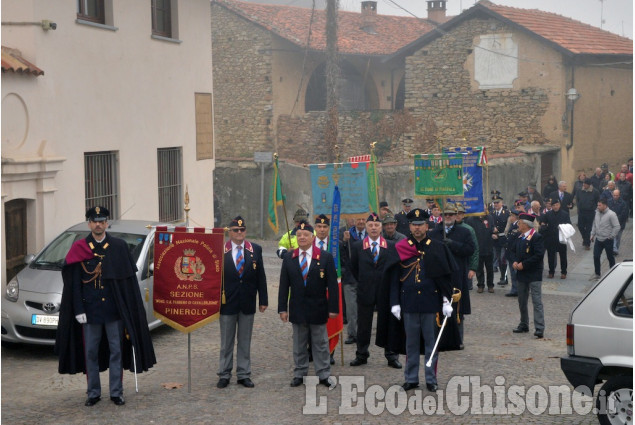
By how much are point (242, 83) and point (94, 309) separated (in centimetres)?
2769

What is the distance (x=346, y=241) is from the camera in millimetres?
12008

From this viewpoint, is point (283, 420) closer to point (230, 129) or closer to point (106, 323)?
point (106, 323)

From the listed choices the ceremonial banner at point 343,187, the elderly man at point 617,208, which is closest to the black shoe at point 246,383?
the ceremonial banner at point 343,187

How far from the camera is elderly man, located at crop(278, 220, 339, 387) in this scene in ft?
32.7

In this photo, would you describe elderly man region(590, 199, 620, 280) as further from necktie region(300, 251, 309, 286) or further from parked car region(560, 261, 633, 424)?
parked car region(560, 261, 633, 424)

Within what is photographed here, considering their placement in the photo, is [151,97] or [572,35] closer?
[151,97]

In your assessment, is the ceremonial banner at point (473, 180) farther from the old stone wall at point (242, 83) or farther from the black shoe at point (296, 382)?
the old stone wall at point (242, 83)

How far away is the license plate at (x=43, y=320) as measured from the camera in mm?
11437

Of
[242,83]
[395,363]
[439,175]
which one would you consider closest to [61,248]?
[395,363]

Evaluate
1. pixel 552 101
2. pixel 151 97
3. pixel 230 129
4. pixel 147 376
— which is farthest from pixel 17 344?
pixel 230 129

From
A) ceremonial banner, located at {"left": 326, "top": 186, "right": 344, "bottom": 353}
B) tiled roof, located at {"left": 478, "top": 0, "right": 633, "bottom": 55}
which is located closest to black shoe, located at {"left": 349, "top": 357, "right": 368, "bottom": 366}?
ceremonial banner, located at {"left": 326, "top": 186, "right": 344, "bottom": 353}

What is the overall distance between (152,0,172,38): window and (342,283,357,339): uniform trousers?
8620 millimetres

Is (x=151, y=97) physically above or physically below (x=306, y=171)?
above

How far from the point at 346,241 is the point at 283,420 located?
3.70m
